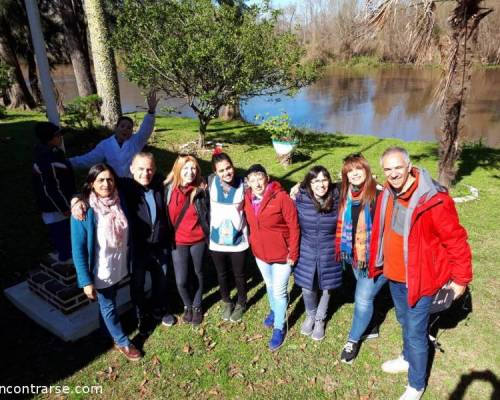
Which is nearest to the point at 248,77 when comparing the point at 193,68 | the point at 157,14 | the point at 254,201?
the point at 193,68

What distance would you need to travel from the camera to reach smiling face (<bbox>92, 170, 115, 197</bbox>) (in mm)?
3068

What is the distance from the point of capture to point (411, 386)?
3.17 m

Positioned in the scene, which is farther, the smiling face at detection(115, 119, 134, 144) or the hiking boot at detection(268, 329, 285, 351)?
the smiling face at detection(115, 119, 134, 144)

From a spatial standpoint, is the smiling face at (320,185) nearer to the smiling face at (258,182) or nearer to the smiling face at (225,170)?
the smiling face at (258,182)

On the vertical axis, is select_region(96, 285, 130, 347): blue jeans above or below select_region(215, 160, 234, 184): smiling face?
below

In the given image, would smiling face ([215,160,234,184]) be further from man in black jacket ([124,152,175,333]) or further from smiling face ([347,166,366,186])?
smiling face ([347,166,366,186])

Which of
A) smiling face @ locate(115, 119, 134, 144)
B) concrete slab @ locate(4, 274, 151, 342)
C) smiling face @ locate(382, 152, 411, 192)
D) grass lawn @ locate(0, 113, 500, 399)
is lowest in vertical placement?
grass lawn @ locate(0, 113, 500, 399)

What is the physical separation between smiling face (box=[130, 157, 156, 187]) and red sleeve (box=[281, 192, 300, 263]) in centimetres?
124

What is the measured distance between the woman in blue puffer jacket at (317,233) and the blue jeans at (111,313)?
1.76 metres

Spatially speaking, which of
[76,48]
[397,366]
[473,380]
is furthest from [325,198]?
[76,48]

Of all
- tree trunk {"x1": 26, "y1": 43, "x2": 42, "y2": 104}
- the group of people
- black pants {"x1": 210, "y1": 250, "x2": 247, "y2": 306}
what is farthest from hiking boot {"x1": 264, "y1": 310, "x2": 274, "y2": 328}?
tree trunk {"x1": 26, "y1": 43, "x2": 42, "y2": 104}

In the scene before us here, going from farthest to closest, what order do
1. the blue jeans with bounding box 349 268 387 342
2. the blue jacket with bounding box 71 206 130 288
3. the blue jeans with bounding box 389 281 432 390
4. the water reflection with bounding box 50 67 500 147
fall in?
1. the water reflection with bounding box 50 67 500 147
2. the blue jeans with bounding box 349 268 387 342
3. the blue jacket with bounding box 71 206 130 288
4. the blue jeans with bounding box 389 281 432 390

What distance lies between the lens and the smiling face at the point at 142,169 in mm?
3393

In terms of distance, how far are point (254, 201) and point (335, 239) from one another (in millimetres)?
822
